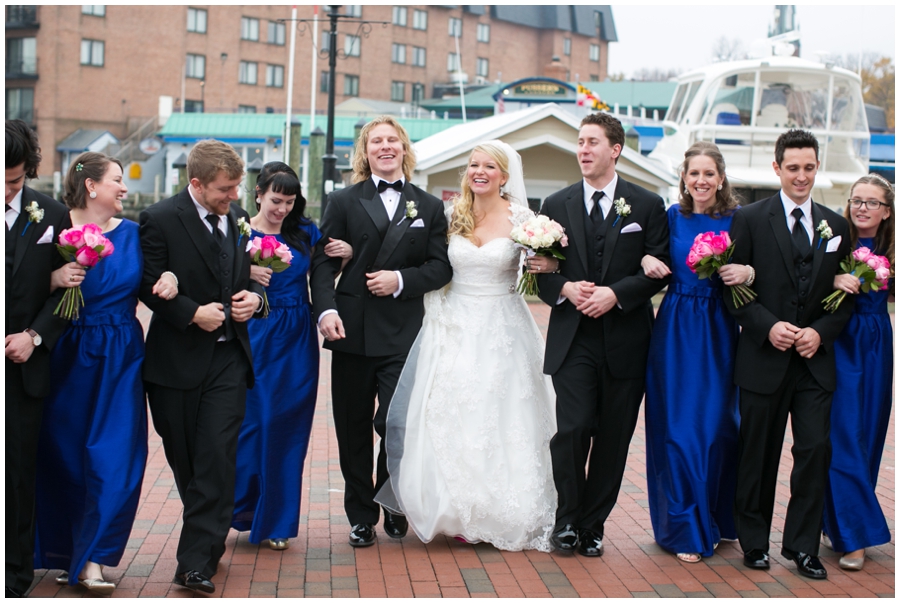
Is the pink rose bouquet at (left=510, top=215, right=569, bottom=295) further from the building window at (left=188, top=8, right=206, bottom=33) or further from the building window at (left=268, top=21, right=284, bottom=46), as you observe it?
the building window at (left=268, top=21, right=284, bottom=46)

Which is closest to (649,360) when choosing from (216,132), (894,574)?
(894,574)

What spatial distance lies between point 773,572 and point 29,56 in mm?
58222

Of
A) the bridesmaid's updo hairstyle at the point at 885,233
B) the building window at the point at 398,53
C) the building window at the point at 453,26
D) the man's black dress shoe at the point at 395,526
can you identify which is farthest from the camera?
the building window at the point at 453,26

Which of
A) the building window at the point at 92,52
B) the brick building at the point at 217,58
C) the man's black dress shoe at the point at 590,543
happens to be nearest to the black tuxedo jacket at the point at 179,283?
the man's black dress shoe at the point at 590,543

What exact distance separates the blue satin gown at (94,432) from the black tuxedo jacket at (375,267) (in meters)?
1.15

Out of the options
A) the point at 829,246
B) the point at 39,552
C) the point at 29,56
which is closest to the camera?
the point at 39,552

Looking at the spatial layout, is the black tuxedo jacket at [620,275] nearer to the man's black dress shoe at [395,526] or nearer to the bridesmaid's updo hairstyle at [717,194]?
the bridesmaid's updo hairstyle at [717,194]

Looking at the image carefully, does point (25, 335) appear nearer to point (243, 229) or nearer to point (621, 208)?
point (243, 229)

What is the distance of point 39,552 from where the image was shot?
4.86m

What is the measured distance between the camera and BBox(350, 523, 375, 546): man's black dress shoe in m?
5.55

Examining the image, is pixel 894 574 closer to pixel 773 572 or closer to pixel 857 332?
pixel 773 572

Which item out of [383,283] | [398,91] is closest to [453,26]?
[398,91]

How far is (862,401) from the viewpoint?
5422 mm

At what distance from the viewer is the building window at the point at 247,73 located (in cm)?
6197
